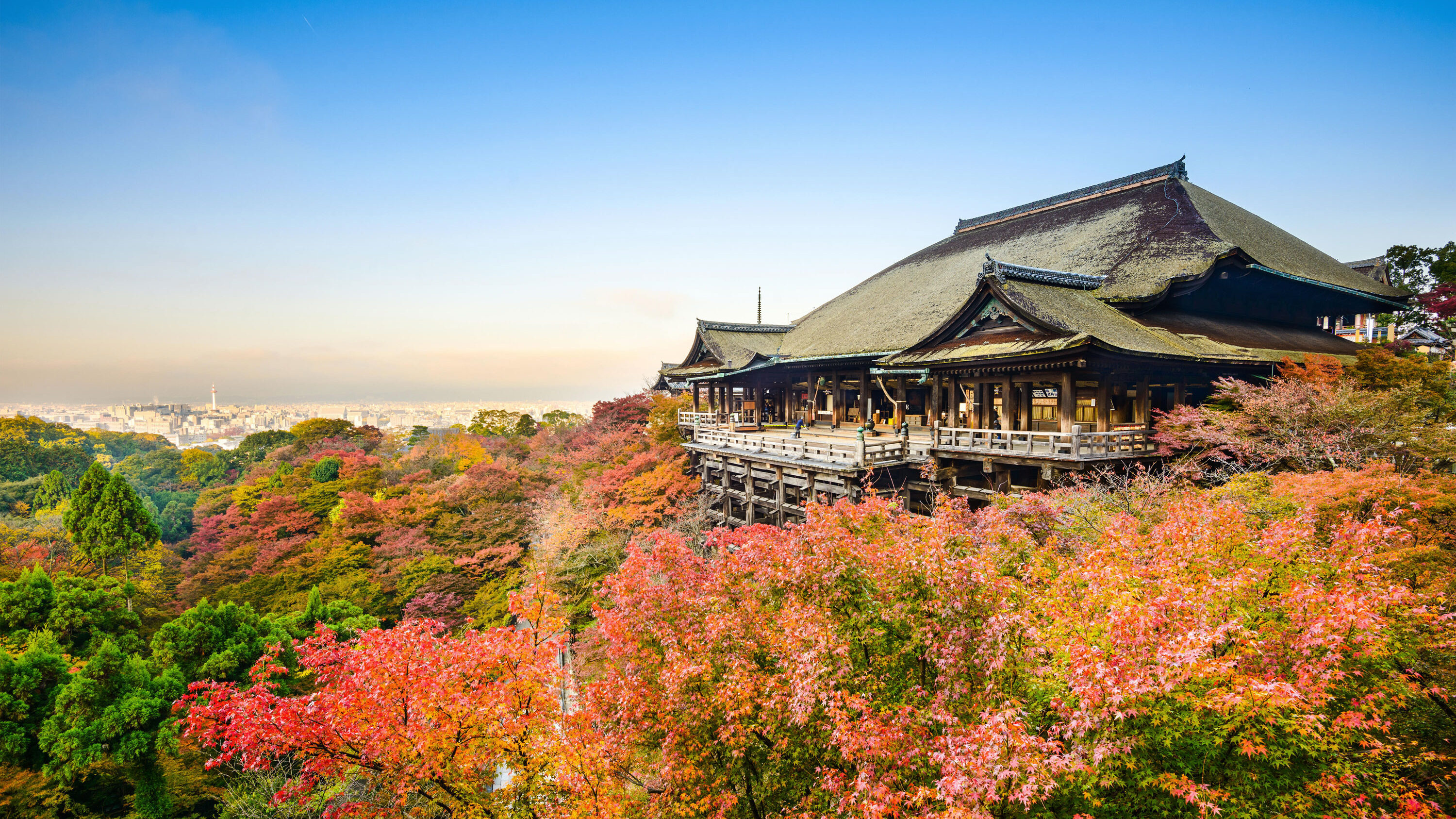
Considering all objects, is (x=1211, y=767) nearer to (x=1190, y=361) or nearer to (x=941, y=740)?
(x=941, y=740)

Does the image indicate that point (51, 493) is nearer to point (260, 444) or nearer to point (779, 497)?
point (260, 444)

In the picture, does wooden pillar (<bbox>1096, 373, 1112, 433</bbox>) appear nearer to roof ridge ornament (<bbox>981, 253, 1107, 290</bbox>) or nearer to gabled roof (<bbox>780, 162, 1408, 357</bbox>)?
roof ridge ornament (<bbox>981, 253, 1107, 290</bbox>)

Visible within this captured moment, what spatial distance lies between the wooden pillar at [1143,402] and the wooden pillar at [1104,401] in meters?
1.80

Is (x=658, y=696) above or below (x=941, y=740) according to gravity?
below

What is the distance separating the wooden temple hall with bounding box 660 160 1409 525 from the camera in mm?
14781

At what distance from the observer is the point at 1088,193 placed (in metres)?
26.6

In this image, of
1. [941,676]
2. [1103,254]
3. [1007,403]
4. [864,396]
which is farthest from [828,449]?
[1103,254]

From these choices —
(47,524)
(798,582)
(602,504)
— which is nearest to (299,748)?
(798,582)

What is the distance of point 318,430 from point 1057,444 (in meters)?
49.8

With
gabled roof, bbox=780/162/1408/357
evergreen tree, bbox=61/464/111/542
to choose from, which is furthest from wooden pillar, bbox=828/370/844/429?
evergreen tree, bbox=61/464/111/542

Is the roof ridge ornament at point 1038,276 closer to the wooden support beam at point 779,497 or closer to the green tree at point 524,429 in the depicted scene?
the wooden support beam at point 779,497

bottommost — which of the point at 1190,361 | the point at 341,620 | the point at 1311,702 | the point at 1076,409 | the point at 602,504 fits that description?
the point at 341,620

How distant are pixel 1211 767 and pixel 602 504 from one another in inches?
785

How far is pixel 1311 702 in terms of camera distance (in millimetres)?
4961
